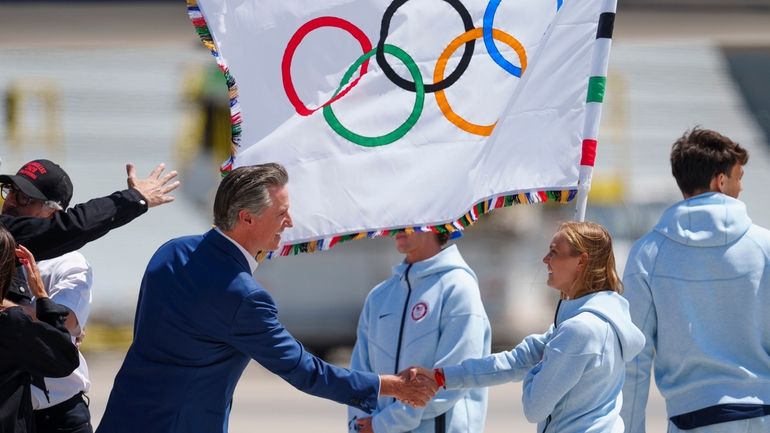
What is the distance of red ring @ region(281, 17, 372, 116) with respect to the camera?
4.25 meters

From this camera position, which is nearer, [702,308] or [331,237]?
[702,308]

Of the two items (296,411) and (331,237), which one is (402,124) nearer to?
(331,237)

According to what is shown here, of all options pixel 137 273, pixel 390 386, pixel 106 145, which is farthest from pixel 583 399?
pixel 106 145

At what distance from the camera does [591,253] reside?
3.82 m

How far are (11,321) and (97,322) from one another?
17.1 meters

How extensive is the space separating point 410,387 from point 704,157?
125cm

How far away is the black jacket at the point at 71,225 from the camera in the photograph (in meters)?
3.86

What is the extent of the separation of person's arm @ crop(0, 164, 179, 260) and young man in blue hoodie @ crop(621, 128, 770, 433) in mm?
1653

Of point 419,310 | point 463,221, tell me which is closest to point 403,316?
point 419,310

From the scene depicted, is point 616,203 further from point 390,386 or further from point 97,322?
point 390,386

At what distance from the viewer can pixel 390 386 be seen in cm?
387

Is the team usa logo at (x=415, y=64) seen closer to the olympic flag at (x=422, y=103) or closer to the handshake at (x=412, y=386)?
the olympic flag at (x=422, y=103)

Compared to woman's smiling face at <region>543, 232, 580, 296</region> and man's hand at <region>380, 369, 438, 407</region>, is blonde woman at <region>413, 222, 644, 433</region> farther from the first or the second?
man's hand at <region>380, 369, 438, 407</region>

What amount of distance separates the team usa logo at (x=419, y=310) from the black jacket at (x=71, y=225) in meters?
1.16
